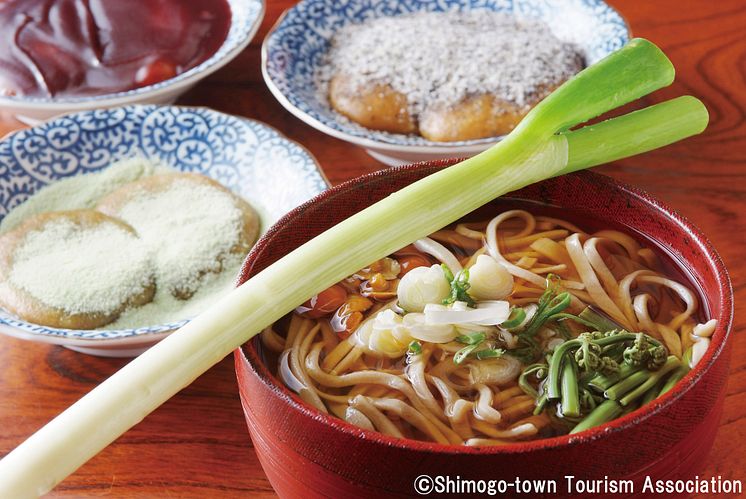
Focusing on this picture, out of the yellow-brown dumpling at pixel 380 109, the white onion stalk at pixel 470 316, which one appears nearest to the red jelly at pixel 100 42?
the yellow-brown dumpling at pixel 380 109

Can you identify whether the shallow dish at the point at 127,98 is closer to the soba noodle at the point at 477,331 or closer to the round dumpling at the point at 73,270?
the round dumpling at the point at 73,270

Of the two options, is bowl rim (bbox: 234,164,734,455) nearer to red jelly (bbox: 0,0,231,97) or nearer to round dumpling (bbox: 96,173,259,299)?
round dumpling (bbox: 96,173,259,299)

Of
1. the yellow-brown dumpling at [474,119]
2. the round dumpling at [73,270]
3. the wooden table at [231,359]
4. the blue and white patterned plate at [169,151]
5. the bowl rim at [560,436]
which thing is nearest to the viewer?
the bowl rim at [560,436]

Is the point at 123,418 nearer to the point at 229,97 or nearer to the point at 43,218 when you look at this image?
the point at 43,218

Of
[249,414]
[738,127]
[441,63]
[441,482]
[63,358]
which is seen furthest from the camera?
[441,63]

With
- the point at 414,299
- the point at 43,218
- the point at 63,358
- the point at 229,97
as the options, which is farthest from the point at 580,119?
the point at 229,97

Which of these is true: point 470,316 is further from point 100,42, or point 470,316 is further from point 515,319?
point 100,42
